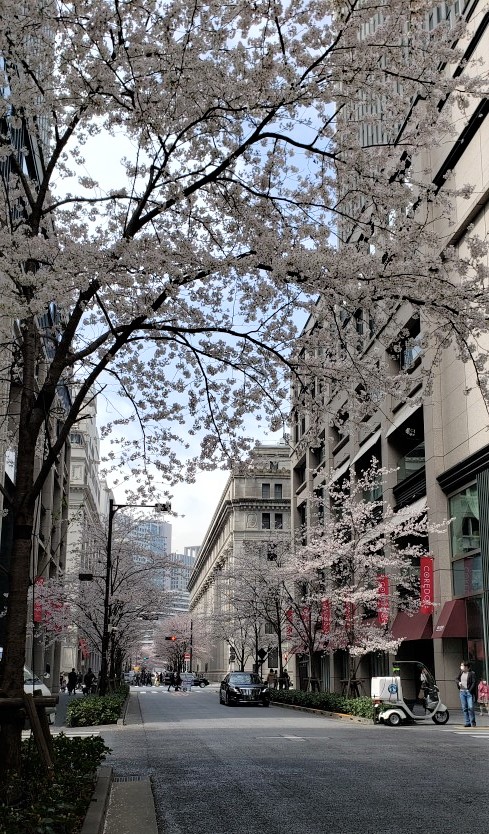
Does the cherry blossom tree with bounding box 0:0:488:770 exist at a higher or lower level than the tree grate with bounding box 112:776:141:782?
higher

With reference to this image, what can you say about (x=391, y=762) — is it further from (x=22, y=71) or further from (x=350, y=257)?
(x=22, y=71)

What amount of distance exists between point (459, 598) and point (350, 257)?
23.2 metres

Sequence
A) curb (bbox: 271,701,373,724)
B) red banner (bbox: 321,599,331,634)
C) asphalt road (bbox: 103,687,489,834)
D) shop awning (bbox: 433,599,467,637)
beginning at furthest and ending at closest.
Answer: red banner (bbox: 321,599,331,634) → shop awning (bbox: 433,599,467,637) → curb (bbox: 271,701,373,724) → asphalt road (bbox: 103,687,489,834)

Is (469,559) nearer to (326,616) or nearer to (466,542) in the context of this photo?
(466,542)

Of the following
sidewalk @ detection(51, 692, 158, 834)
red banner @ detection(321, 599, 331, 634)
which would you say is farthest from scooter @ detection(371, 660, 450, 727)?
red banner @ detection(321, 599, 331, 634)

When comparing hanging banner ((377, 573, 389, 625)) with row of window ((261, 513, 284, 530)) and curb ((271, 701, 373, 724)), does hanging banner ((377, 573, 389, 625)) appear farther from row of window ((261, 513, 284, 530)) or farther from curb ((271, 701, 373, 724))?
row of window ((261, 513, 284, 530))

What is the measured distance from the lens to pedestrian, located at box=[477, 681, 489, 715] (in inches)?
1061

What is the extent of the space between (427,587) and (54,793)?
26511 mm

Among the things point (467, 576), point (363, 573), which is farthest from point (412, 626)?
point (467, 576)

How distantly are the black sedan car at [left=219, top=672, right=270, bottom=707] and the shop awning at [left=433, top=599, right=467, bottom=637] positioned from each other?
11.1 meters

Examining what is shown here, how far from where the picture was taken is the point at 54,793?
750 centimetres

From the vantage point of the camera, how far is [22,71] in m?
11.1

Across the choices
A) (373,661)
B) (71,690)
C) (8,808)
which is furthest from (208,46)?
(71,690)

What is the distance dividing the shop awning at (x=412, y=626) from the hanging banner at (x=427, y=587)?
0.77 meters
